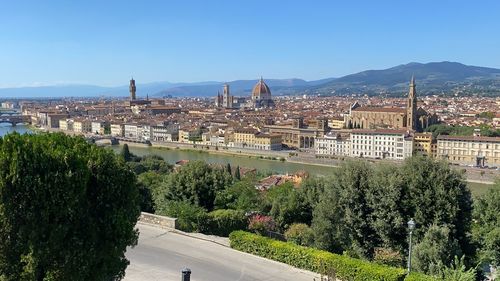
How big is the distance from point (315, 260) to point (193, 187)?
11.0ft

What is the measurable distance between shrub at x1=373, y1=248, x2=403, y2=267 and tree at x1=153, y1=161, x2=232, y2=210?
10.2 feet

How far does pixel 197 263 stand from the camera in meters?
5.58

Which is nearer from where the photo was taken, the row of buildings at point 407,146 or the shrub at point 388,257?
the shrub at point 388,257

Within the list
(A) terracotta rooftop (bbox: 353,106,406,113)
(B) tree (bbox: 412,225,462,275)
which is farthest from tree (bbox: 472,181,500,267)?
(A) terracotta rooftop (bbox: 353,106,406,113)

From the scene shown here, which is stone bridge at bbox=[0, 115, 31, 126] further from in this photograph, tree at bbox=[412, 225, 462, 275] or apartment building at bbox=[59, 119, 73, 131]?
Answer: tree at bbox=[412, 225, 462, 275]

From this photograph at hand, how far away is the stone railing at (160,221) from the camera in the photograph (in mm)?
6711

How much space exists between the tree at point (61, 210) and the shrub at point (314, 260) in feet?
5.96

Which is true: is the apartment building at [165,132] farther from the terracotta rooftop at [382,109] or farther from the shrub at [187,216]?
the shrub at [187,216]

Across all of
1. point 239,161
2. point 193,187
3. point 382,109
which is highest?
point 193,187

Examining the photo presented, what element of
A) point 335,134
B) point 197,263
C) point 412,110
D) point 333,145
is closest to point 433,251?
point 197,263

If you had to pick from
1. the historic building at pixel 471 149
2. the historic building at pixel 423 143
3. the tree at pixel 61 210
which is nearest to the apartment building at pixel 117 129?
the historic building at pixel 423 143

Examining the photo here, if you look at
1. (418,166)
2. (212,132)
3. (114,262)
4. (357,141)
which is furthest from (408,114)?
(114,262)

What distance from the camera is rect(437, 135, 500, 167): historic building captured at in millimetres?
32500

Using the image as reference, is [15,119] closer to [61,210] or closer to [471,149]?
[471,149]
